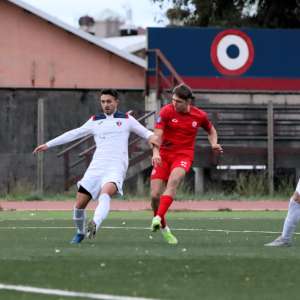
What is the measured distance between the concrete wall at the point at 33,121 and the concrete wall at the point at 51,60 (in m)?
2.91

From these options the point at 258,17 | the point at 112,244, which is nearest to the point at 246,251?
the point at 112,244

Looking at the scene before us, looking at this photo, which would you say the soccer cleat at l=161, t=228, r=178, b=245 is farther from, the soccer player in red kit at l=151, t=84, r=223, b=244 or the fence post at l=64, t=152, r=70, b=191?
the fence post at l=64, t=152, r=70, b=191

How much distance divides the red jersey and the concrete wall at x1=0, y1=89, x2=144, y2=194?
50.6 ft

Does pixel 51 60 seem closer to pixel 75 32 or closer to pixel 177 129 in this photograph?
pixel 75 32

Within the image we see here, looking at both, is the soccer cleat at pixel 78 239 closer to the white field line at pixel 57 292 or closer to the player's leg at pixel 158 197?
the player's leg at pixel 158 197

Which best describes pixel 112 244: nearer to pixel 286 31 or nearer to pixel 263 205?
pixel 263 205

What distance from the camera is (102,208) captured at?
Result: 13.7 m

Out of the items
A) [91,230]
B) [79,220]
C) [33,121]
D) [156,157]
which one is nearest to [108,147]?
[156,157]

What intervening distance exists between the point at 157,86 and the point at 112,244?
1812 centimetres

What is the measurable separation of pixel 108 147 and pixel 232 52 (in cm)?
1886

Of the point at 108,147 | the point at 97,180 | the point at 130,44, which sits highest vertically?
the point at 130,44

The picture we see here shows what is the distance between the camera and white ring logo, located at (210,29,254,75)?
32469 millimetres

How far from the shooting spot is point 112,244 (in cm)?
1391

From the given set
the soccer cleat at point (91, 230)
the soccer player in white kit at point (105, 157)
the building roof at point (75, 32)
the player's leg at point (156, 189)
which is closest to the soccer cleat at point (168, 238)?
the player's leg at point (156, 189)
